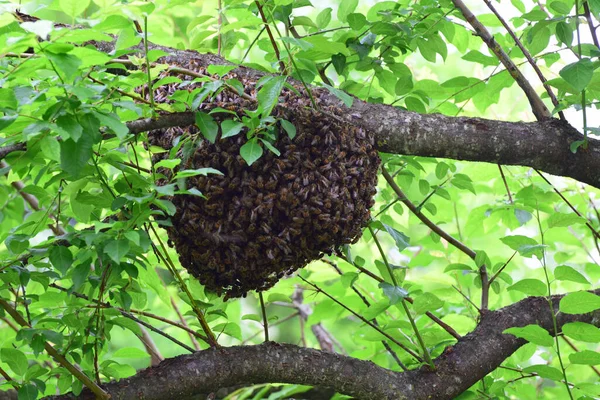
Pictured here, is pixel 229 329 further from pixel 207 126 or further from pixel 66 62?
pixel 66 62

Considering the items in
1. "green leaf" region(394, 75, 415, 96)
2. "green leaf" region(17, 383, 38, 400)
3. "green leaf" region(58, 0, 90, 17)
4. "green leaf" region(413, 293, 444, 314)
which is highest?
"green leaf" region(394, 75, 415, 96)

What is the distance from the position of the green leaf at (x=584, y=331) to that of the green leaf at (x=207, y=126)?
1150 mm

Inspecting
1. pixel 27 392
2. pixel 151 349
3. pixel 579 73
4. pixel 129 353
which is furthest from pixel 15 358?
pixel 579 73

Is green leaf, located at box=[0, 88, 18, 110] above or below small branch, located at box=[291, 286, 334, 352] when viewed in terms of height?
below

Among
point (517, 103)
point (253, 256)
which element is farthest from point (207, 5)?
point (517, 103)

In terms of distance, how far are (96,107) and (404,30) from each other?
1078mm

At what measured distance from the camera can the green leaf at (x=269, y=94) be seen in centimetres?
167

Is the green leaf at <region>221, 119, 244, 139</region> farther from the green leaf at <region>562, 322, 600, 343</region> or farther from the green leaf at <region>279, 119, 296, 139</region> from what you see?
the green leaf at <region>562, 322, 600, 343</region>

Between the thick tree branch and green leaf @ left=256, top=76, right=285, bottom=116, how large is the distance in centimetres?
82

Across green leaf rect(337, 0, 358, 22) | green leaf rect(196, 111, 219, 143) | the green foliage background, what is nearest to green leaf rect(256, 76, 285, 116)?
the green foliage background

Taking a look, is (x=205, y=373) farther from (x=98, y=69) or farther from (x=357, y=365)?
(x=98, y=69)

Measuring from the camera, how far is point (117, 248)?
60.9 inches

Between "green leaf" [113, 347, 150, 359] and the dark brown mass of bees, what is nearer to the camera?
the dark brown mass of bees

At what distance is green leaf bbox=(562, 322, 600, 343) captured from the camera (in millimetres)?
1990
